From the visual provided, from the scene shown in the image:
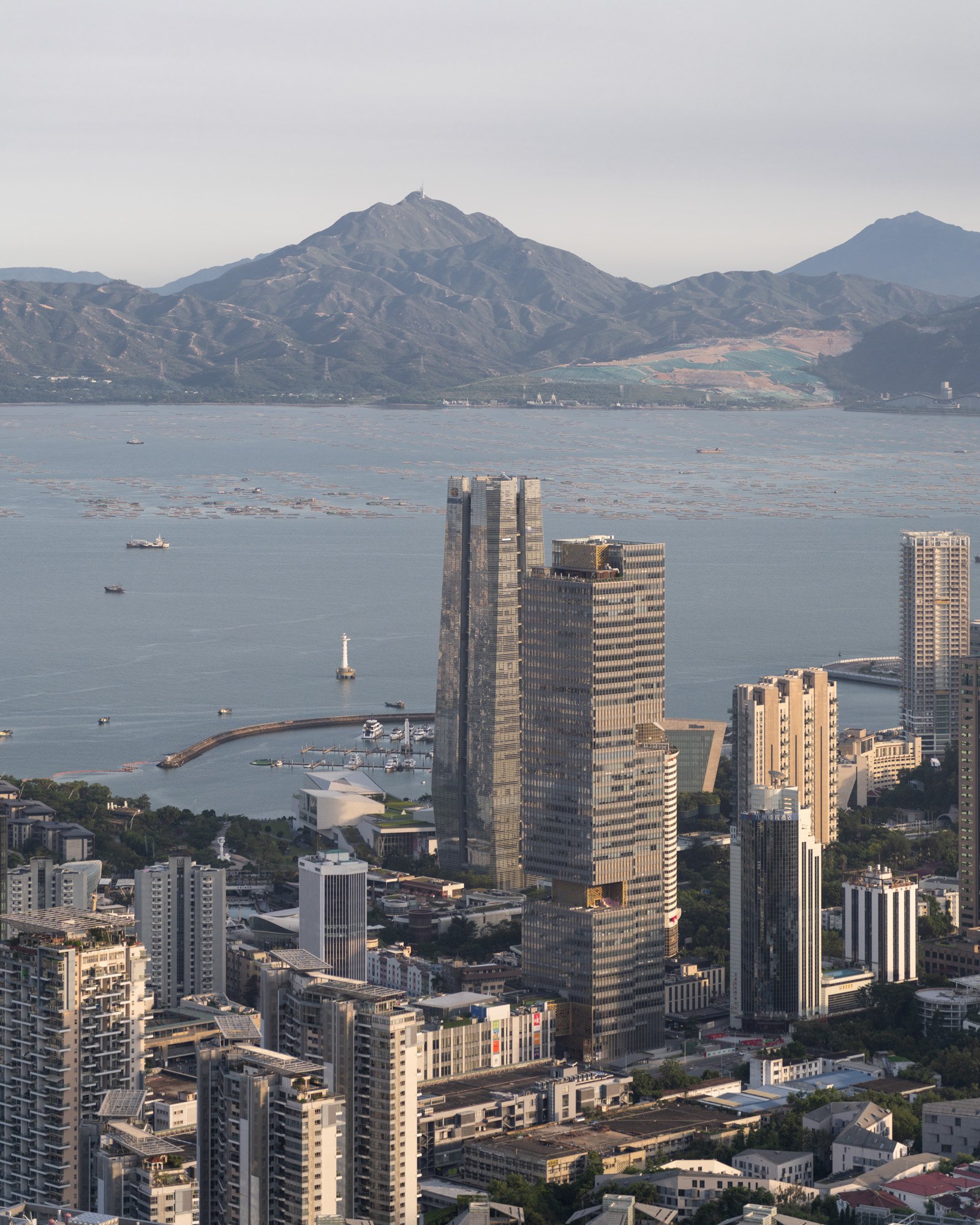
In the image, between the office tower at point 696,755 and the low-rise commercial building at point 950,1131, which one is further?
the office tower at point 696,755

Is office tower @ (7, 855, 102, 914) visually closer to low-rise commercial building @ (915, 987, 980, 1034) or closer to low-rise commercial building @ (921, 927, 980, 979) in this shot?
low-rise commercial building @ (915, 987, 980, 1034)

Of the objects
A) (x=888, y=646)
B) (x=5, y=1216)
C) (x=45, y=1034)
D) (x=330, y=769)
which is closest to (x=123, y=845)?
(x=330, y=769)

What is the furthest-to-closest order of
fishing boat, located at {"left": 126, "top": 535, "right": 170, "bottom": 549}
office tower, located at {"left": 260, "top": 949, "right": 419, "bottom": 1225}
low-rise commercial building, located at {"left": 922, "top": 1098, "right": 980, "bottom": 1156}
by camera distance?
fishing boat, located at {"left": 126, "top": 535, "right": 170, "bottom": 549} → low-rise commercial building, located at {"left": 922, "top": 1098, "right": 980, "bottom": 1156} → office tower, located at {"left": 260, "top": 949, "right": 419, "bottom": 1225}

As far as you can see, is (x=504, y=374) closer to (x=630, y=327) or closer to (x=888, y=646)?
(x=630, y=327)

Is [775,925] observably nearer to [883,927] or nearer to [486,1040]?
[883,927]

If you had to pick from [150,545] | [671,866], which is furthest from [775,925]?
[150,545]

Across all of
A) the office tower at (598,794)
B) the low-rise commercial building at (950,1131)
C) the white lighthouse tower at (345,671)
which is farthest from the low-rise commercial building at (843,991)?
the white lighthouse tower at (345,671)

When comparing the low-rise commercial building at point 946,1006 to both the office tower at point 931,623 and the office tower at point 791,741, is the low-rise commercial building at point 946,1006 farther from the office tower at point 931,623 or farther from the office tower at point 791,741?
the office tower at point 931,623

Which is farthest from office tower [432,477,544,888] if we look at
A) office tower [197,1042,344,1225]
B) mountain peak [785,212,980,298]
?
mountain peak [785,212,980,298]
